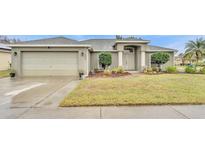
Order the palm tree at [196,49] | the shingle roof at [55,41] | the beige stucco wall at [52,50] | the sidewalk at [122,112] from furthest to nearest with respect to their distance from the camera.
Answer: the palm tree at [196,49], the shingle roof at [55,41], the beige stucco wall at [52,50], the sidewalk at [122,112]

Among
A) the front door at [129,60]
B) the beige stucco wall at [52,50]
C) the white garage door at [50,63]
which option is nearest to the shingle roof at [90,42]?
the beige stucco wall at [52,50]

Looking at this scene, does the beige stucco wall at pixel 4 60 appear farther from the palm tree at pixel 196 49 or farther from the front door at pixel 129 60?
the palm tree at pixel 196 49

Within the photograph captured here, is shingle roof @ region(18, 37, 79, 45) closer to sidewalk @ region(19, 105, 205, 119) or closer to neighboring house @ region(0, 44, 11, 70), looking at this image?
neighboring house @ region(0, 44, 11, 70)

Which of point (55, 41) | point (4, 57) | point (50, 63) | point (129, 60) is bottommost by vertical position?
point (50, 63)

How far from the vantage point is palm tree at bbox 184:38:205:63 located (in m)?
31.1

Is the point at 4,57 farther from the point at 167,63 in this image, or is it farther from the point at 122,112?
the point at 122,112

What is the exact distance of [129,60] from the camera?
2272cm

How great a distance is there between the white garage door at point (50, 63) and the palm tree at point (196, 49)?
69.1 feet

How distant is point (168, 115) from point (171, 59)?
18422 millimetres

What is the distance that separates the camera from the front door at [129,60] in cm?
2259

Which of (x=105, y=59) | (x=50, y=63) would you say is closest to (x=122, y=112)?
(x=50, y=63)

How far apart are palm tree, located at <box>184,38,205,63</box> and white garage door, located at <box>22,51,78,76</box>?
21049 mm

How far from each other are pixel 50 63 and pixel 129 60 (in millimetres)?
8778
